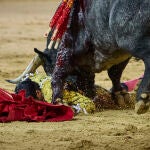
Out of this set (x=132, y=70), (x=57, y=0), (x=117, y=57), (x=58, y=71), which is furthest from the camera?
(x=57, y=0)

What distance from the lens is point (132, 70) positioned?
436 inches

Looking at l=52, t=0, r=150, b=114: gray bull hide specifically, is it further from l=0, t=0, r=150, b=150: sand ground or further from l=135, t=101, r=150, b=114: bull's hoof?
l=0, t=0, r=150, b=150: sand ground

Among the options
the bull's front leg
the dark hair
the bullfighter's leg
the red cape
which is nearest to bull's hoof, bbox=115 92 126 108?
the bullfighter's leg

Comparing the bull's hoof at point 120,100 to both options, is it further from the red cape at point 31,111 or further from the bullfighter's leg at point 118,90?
the red cape at point 31,111

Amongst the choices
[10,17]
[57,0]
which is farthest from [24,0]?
[10,17]

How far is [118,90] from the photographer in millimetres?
7750

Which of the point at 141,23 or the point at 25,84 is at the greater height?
the point at 141,23

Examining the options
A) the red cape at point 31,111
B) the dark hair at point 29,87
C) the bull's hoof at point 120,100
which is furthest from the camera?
the bull's hoof at point 120,100

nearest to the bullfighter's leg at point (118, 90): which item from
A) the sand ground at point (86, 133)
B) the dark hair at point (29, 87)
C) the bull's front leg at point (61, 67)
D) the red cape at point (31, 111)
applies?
the sand ground at point (86, 133)

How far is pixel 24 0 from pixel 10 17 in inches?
203

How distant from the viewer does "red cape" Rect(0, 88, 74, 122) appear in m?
6.66

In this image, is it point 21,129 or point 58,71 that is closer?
point 21,129

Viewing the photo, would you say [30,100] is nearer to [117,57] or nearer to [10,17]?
[117,57]

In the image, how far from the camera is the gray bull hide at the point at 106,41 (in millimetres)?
5766
